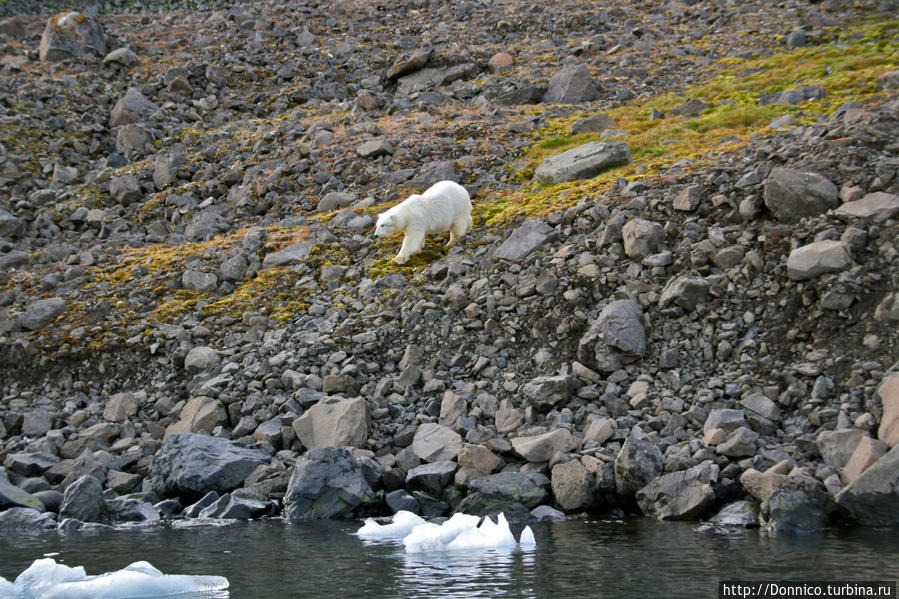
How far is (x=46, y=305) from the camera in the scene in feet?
62.8

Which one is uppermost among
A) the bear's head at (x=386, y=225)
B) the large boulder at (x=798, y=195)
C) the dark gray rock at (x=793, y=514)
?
the bear's head at (x=386, y=225)

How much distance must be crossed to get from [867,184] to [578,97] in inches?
627

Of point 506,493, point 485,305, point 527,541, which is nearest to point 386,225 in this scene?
point 485,305

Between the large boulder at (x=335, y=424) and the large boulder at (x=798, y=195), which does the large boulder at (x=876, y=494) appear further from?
the large boulder at (x=335, y=424)

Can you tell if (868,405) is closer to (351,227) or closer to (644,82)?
(351,227)

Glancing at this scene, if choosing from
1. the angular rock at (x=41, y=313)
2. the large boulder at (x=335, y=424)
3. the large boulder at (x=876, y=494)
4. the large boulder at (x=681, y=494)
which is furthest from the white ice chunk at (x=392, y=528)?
the angular rock at (x=41, y=313)

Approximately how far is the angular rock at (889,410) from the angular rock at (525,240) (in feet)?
24.8

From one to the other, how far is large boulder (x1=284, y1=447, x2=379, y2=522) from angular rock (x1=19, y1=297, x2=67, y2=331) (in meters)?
10.2

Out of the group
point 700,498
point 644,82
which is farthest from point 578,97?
point 700,498

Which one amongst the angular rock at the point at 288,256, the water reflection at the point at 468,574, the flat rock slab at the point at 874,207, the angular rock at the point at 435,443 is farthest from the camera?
the angular rock at the point at 288,256

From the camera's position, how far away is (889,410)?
10.5 meters

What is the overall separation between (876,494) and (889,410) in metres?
1.84

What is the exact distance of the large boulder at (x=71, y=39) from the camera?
1409 inches

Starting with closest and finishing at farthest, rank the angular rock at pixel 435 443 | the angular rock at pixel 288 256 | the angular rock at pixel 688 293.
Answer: the angular rock at pixel 435 443 → the angular rock at pixel 688 293 → the angular rock at pixel 288 256
